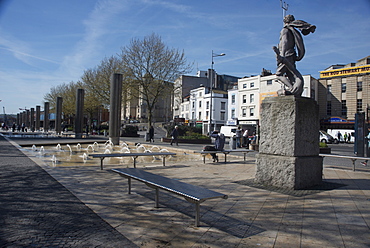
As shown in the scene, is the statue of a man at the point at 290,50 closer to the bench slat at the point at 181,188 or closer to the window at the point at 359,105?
the bench slat at the point at 181,188

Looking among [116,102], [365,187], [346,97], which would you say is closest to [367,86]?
[346,97]

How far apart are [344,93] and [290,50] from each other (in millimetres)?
44523

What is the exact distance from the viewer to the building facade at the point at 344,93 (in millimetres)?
43500

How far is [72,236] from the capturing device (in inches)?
152

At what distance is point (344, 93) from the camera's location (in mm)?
45812

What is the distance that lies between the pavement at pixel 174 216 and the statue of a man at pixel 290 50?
2.79m

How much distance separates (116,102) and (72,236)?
17737 millimetres

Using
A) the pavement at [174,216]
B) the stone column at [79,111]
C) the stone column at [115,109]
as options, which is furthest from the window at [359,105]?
the pavement at [174,216]

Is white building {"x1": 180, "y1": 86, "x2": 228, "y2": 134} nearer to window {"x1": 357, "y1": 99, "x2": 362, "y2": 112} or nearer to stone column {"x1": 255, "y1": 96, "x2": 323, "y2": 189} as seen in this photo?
window {"x1": 357, "y1": 99, "x2": 362, "y2": 112}

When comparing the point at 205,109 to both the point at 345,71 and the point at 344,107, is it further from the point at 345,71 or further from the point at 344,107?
the point at 345,71

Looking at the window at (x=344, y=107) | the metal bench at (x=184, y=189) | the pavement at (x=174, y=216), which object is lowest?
the pavement at (x=174, y=216)

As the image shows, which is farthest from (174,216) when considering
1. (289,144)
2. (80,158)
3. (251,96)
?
(251,96)

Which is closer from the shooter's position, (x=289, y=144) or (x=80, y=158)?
(x=289, y=144)

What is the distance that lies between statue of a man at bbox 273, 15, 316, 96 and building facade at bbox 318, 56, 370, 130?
41233mm
